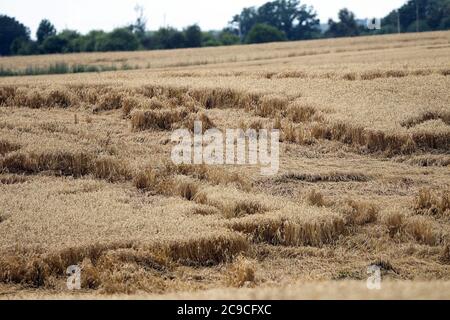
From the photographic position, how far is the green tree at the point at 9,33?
86.2m

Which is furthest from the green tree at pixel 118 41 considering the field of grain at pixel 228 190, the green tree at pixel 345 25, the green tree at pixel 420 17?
the field of grain at pixel 228 190

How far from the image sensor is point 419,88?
22.0 meters

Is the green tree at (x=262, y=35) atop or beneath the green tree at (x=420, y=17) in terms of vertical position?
beneath

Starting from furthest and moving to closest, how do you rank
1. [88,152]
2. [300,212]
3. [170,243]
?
[88,152] → [300,212] → [170,243]

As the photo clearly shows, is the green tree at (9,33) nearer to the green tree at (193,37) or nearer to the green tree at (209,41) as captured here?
the green tree at (193,37)

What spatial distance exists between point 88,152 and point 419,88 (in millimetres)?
11162

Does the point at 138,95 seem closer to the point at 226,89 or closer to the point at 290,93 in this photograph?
the point at 226,89

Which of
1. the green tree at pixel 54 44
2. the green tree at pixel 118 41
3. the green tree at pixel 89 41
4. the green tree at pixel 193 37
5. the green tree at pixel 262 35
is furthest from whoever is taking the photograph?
the green tree at pixel 262 35

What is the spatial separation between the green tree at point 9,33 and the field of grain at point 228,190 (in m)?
66.5

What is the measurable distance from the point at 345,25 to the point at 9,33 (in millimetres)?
43523

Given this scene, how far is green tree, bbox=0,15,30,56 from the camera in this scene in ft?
283

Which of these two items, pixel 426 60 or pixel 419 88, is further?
pixel 426 60

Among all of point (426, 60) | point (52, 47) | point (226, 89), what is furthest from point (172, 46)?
point (226, 89)

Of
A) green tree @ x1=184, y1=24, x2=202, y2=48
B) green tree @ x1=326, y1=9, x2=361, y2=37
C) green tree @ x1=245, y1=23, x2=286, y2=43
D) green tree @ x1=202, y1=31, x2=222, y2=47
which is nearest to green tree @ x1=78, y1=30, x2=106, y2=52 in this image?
green tree @ x1=184, y1=24, x2=202, y2=48
